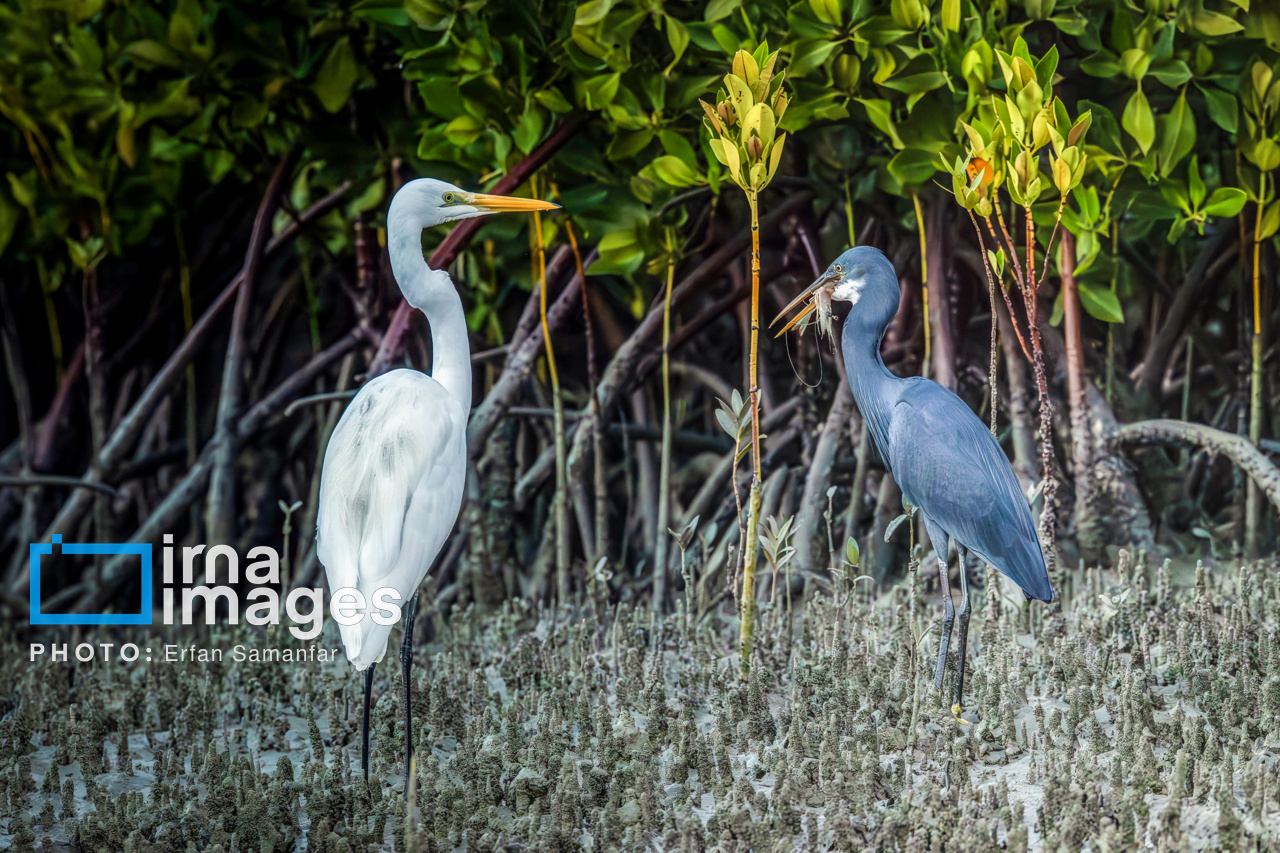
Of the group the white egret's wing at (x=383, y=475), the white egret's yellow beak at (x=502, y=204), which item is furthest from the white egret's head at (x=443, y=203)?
the white egret's wing at (x=383, y=475)

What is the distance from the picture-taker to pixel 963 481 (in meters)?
2.98

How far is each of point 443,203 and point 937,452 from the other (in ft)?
4.78

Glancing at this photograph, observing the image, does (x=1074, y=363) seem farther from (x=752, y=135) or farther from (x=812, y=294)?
(x=752, y=135)

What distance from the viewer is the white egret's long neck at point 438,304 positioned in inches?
125

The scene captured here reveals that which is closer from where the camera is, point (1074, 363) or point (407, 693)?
point (407, 693)

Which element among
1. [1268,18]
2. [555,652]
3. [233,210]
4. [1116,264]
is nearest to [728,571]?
[555,652]

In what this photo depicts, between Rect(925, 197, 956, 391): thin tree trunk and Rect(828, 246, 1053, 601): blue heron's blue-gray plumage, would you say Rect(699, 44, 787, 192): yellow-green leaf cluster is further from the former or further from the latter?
Rect(925, 197, 956, 391): thin tree trunk

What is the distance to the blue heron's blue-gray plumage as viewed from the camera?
2.97 metres

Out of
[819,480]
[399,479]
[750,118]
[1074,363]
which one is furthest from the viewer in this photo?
[819,480]

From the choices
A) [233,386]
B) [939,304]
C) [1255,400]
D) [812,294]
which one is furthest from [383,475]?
[1255,400]

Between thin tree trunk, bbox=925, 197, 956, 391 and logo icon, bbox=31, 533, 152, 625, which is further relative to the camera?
logo icon, bbox=31, 533, 152, 625

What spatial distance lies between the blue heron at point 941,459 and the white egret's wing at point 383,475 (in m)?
1.09

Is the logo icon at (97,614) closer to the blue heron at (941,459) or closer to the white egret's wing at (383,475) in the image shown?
the white egret's wing at (383,475)

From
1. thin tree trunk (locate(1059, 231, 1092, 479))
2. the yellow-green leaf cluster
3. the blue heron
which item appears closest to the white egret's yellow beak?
the yellow-green leaf cluster
